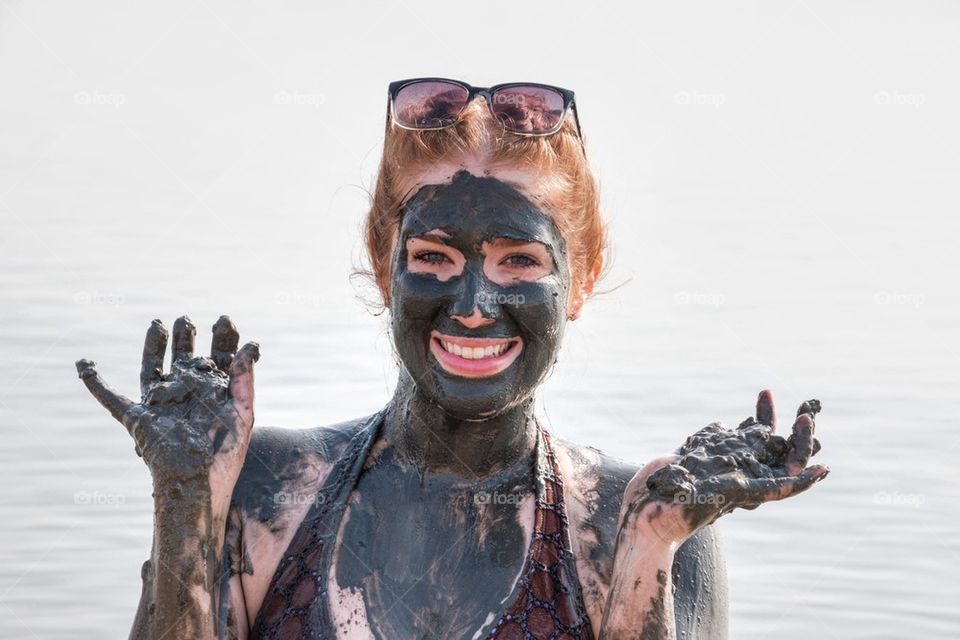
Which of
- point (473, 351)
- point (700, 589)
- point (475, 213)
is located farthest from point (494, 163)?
point (700, 589)

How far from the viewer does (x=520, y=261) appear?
4.82 meters

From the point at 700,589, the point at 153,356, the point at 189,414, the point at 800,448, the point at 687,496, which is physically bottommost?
the point at 700,589

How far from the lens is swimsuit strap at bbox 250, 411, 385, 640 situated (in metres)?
4.66

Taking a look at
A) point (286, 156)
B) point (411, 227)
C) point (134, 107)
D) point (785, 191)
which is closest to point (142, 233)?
point (286, 156)

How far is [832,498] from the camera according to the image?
344 inches

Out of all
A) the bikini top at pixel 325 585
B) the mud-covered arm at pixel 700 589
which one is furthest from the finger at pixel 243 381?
the mud-covered arm at pixel 700 589

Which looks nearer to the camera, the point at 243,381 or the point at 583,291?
the point at 243,381

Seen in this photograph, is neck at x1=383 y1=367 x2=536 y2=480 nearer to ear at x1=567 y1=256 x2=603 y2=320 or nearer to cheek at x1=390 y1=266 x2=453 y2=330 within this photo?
cheek at x1=390 y1=266 x2=453 y2=330

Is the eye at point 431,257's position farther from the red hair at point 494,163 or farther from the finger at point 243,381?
the finger at point 243,381

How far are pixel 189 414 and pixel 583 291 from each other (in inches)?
48.7

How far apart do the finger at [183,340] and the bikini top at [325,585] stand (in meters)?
0.54

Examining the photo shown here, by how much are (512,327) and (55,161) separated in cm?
941

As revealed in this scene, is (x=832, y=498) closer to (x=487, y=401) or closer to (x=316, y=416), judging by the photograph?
(x=316, y=416)

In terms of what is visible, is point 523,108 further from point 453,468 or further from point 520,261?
point 453,468
